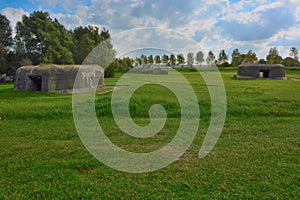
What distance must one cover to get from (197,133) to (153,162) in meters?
2.79

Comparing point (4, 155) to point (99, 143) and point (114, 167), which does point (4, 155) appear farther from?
point (114, 167)

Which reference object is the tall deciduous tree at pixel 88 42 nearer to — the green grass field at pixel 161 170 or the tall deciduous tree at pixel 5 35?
the tall deciduous tree at pixel 5 35

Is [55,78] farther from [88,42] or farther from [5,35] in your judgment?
[5,35]

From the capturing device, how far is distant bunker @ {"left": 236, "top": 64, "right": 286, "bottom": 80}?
30.2m

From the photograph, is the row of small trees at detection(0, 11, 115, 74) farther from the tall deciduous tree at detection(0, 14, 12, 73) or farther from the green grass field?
the green grass field

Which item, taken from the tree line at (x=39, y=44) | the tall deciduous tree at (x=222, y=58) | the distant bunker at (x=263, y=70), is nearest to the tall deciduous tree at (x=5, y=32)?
the tree line at (x=39, y=44)

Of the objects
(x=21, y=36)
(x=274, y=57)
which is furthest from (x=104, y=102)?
(x=274, y=57)

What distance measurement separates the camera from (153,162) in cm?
511

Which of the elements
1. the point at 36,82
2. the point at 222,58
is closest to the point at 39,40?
the point at 36,82

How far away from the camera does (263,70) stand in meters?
30.9

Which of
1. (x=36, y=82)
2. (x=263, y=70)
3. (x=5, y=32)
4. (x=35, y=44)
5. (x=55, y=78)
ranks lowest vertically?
(x=36, y=82)

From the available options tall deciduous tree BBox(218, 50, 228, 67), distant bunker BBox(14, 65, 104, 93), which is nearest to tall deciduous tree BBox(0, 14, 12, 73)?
distant bunker BBox(14, 65, 104, 93)

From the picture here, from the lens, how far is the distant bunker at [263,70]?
30.2 meters

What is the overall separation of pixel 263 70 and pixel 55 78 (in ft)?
91.1
